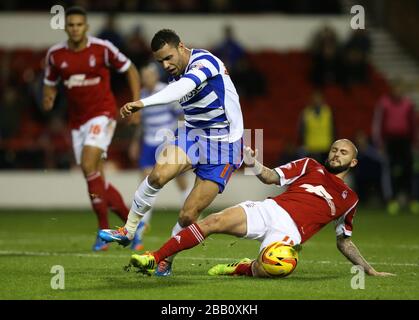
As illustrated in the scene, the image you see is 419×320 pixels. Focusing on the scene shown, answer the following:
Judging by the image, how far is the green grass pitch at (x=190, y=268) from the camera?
778cm

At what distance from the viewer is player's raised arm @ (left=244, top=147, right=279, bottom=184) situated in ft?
29.0

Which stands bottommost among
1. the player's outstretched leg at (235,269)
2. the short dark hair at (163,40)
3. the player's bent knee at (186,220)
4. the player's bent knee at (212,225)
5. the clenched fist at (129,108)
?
the player's outstretched leg at (235,269)

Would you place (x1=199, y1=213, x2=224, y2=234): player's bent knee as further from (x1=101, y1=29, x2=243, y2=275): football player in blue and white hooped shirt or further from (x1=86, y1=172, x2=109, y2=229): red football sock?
(x1=86, y1=172, x2=109, y2=229): red football sock

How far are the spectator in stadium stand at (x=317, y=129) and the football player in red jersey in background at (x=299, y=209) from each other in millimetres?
10272

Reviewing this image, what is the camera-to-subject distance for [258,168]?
29.1ft

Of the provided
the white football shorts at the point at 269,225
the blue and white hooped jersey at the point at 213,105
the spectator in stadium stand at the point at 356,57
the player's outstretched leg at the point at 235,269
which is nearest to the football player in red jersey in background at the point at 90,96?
the blue and white hooped jersey at the point at 213,105

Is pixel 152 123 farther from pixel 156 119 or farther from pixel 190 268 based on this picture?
pixel 190 268

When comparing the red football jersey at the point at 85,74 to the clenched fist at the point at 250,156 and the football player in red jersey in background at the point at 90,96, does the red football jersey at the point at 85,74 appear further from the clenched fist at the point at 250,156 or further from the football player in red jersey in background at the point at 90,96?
the clenched fist at the point at 250,156

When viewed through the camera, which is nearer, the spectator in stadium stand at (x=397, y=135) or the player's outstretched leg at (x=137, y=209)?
the player's outstretched leg at (x=137, y=209)

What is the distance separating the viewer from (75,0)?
23281 mm

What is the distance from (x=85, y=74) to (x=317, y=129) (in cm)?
837

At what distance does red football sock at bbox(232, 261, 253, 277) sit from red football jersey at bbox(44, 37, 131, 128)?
150 inches

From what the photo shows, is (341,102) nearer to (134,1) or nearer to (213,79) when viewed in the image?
(134,1)

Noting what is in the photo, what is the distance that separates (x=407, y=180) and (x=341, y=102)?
12.7 ft
